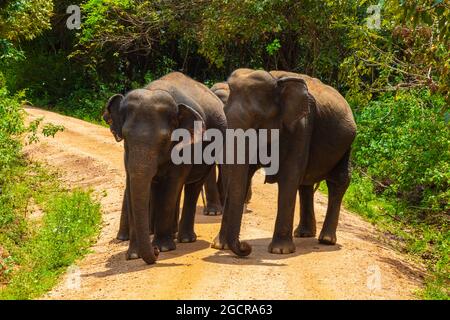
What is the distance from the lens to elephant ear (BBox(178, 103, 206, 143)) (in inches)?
424

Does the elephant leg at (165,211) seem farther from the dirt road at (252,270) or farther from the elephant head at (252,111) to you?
the elephant head at (252,111)

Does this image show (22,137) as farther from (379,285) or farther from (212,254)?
(379,285)

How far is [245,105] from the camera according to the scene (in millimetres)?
10820

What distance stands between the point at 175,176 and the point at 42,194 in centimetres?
728

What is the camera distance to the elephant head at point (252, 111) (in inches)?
419

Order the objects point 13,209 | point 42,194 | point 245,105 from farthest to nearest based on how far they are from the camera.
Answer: point 42,194 → point 13,209 → point 245,105

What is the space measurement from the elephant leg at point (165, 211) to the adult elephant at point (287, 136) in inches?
22.7

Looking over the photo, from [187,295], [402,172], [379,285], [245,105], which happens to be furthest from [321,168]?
[402,172]

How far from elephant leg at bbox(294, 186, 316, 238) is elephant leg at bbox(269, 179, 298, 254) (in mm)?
1507

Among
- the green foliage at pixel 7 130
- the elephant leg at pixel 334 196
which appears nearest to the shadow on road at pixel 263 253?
the elephant leg at pixel 334 196

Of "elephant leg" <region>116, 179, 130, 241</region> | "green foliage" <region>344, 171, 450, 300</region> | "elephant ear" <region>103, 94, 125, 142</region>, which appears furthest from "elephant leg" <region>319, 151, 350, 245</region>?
"elephant ear" <region>103, 94, 125, 142</region>

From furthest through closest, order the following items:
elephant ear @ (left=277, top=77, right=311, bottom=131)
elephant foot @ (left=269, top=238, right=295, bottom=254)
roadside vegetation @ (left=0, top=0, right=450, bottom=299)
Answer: roadside vegetation @ (left=0, top=0, right=450, bottom=299) < elephant foot @ (left=269, top=238, right=295, bottom=254) < elephant ear @ (left=277, top=77, right=311, bottom=131)

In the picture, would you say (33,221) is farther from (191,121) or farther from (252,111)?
(252,111)

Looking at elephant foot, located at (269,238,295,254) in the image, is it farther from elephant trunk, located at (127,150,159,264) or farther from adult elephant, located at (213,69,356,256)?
elephant trunk, located at (127,150,159,264)
